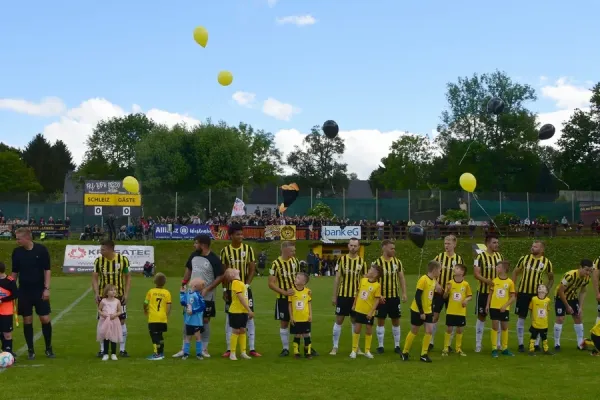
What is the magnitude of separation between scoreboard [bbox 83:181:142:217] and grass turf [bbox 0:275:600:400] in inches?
1233

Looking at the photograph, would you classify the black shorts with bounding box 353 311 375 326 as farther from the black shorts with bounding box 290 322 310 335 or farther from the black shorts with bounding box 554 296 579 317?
the black shorts with bounding box 554 296 579 317

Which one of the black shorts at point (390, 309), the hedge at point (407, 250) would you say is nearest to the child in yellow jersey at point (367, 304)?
the black shorts at point (390, 309)

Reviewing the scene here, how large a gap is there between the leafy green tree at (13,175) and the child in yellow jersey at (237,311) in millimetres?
83292

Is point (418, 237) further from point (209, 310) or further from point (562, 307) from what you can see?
point (209, 310)

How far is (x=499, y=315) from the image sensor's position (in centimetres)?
1198

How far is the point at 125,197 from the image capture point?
1775 inches

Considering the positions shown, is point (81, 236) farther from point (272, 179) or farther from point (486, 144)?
point (272, 179)

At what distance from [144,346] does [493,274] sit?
6450 millimetres

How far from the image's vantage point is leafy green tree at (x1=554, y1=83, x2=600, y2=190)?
71438mm

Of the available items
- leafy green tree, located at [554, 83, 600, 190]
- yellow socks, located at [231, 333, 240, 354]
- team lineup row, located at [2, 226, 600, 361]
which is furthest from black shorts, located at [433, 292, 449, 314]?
leafy green tree, located at [554, 83, 600, 190]

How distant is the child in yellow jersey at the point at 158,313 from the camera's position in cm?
1105

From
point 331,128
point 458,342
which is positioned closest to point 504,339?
point 458,342

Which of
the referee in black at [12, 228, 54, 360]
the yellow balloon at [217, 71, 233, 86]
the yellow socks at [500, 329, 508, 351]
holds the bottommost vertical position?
the yellow socks at [500, 329, 508, 351]

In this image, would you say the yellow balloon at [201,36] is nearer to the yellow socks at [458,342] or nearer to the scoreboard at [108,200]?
the yellow socks at [458,342]
